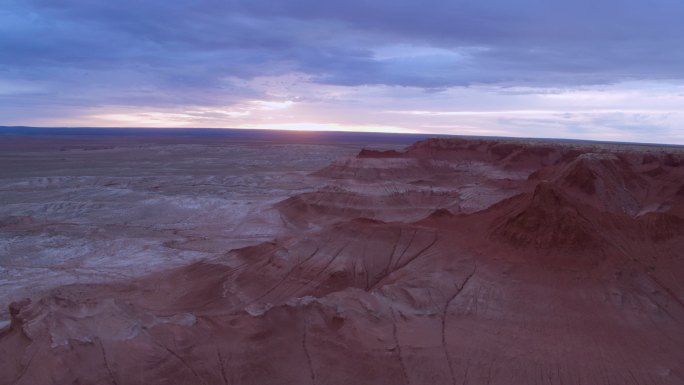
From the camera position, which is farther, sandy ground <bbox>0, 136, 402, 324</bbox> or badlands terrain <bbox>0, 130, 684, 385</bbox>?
sandy ground <bbox>0, 136, 402, 324</bbox>

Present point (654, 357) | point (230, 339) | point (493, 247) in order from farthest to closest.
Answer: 1. point (493, 247)
2. point (654, 357)
3. point (230, 339)

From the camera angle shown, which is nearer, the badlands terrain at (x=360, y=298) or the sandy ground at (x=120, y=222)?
the badlands terrain at (x=360, y=298)

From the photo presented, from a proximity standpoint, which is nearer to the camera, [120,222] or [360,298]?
[360,298]

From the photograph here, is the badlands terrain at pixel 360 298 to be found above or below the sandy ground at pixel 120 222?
above

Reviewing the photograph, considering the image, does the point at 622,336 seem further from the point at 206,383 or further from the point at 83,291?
the point at 83,291

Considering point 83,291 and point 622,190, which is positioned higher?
point 622,190

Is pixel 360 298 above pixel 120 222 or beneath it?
above

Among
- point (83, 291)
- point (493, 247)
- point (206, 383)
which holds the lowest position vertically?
point (83, 291)

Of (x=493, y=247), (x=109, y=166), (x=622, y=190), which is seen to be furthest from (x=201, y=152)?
(x=493, y=247)

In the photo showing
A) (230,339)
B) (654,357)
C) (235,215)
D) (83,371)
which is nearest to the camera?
(83,371)

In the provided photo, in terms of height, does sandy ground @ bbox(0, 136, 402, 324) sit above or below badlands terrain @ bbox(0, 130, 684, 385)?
below

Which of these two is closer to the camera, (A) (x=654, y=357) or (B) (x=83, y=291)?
(A) (x=654, y=357)
